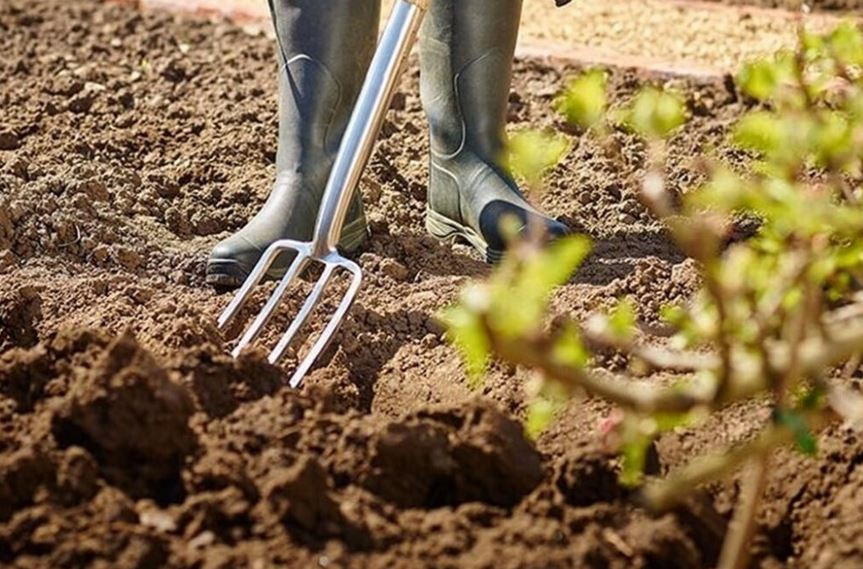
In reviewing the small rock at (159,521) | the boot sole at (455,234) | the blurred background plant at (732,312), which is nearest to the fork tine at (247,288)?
the boot sole at (455,234)

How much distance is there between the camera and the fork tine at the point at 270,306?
304 cm

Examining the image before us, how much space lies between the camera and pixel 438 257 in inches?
148

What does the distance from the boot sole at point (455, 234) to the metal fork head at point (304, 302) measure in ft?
1.56

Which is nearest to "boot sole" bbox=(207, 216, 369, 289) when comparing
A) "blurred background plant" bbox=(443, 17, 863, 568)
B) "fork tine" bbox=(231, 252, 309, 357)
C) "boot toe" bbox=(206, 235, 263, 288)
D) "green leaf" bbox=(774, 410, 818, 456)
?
"boot toe" bbox=(206, 235, 263, 288)

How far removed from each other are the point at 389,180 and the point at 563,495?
2031mm

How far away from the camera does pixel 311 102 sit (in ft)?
12.1

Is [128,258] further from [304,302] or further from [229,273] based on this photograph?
[304,302]

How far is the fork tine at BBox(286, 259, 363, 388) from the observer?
2.94m

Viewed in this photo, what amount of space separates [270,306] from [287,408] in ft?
2.34

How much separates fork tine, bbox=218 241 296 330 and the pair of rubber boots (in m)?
0.26

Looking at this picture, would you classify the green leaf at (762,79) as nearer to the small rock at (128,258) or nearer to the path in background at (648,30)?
the small rock at (128,258)

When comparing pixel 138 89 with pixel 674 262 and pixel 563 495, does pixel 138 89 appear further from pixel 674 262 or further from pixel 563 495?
pixel 563 495

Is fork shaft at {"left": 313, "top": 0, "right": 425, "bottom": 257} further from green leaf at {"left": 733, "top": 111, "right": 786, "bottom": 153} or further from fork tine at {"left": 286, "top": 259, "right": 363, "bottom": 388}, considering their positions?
green leaf at {"left": 733, "top": 111, "right": 786, "bottom": 153}

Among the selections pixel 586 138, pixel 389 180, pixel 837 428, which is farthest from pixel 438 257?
pixel 837 428
